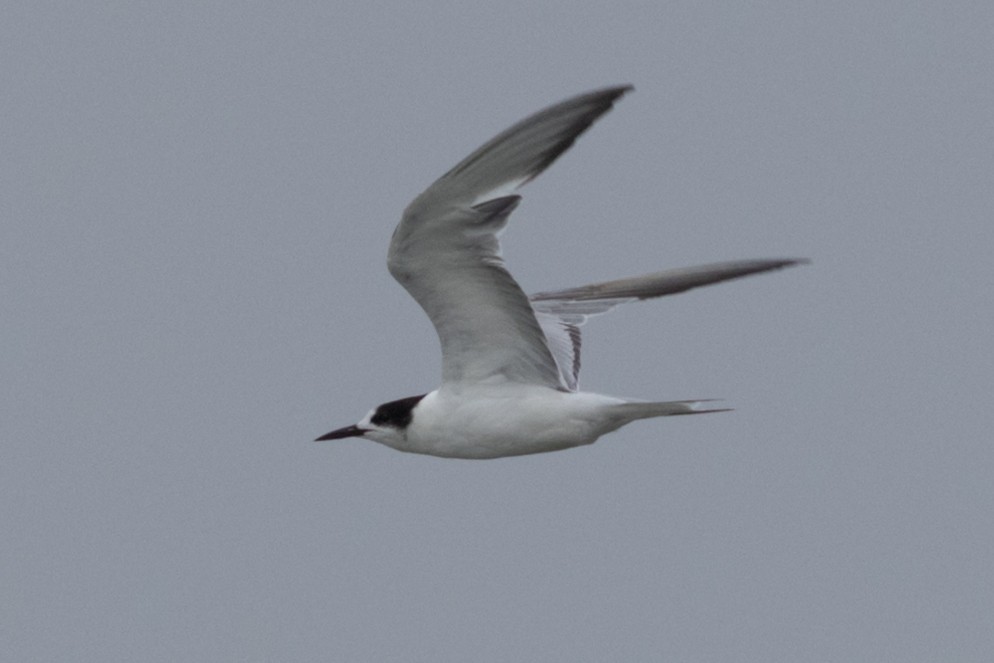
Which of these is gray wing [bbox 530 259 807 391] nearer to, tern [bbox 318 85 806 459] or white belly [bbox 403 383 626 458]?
tern [bbox 318 85 806 459]

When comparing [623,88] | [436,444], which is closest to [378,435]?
[436,444]

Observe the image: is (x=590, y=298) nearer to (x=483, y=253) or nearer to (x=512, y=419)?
(x=512, y=419)

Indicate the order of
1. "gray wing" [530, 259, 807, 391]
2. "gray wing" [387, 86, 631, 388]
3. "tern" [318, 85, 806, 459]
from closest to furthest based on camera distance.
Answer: "gray wing" [387, 86, 631, 388]
"tern" [318, 85, 806, 459]
"gray wing" [530, 259, 807, 391]

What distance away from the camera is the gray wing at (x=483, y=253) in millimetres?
8594

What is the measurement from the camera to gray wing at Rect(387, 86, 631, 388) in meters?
8.59

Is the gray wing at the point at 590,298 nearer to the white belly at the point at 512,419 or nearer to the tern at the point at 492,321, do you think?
the tern at the point at 492,321

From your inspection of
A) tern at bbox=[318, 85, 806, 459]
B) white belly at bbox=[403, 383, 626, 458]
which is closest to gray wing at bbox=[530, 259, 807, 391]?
tern at bbox=[318, 85, 806, 459]

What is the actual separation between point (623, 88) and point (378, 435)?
3608 millimetres

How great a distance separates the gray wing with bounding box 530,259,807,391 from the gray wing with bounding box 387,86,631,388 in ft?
1.89

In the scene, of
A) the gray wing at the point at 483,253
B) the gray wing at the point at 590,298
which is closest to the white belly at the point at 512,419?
the gray wing at the point at 483,253

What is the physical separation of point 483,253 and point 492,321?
2.28 feet

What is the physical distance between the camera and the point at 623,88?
827 centimetres

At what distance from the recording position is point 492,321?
9.96m

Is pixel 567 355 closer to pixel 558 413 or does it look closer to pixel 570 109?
pixel 558 413
